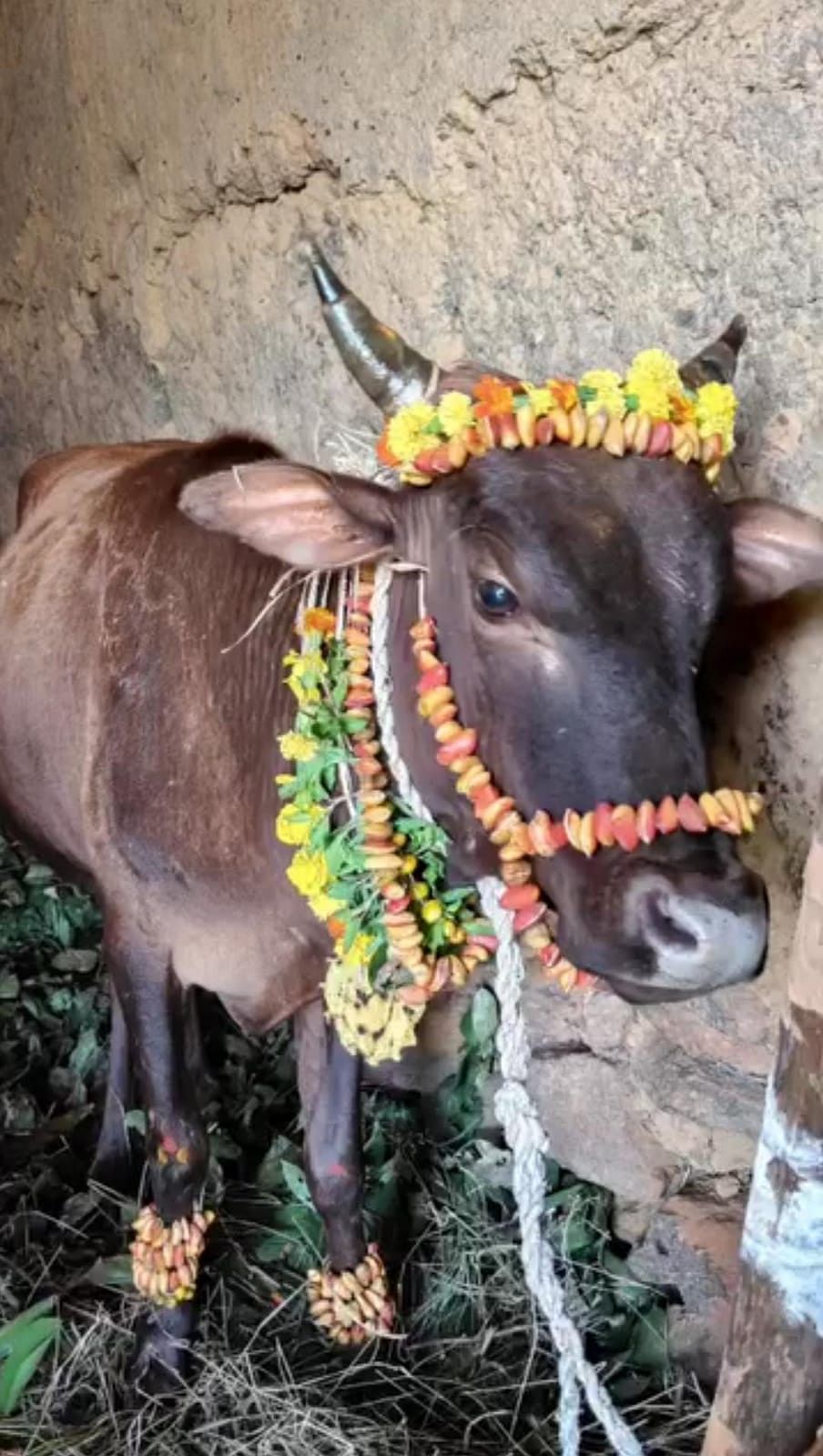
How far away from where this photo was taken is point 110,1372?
10.0ft

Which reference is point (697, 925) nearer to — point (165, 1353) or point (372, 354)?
point (372, 354)

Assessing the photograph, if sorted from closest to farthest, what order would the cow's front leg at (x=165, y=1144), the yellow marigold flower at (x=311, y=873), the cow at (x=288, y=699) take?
1. the cow at (x=288, y=699)
2. the yellow marigold flower at (x=311, y=873)
3. the cow's front leg at (x=165, y=1144)

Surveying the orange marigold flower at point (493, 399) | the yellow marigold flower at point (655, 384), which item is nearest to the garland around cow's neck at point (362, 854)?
the orange marigold flower at point (493, 399)

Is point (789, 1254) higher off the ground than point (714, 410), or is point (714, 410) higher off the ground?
point (714, 410)

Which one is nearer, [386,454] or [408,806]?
[386,454]

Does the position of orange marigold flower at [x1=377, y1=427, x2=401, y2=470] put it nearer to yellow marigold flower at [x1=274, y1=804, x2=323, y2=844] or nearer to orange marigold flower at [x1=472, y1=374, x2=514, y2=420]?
orange marigold flower at [x1=472, y1=374, x2=514, y2=420]

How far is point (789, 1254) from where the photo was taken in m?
1.81

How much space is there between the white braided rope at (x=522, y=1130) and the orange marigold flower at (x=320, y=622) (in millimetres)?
94

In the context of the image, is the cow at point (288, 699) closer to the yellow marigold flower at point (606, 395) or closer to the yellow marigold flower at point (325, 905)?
the yellow marigold flower at point (606, 395)

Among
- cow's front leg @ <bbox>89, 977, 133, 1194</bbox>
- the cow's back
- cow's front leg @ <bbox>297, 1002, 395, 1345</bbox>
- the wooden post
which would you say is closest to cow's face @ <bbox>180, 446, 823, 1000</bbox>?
the wooden post

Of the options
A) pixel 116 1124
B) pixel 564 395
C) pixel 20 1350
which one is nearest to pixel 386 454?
pixel 564 395

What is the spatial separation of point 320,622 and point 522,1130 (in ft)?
2.82

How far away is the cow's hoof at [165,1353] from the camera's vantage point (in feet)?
9.91

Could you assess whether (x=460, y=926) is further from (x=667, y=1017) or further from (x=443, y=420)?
(x=443, y=420)
